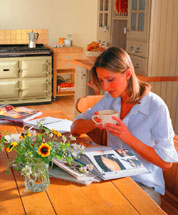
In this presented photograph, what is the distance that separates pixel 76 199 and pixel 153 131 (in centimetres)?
56

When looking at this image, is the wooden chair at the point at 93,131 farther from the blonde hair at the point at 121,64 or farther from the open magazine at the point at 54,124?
the blonde hair at the point at 121,64

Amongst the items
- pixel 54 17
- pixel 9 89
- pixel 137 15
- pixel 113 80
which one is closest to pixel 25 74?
pixel 9 89

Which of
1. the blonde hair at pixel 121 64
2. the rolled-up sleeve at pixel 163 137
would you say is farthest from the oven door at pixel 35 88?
the rolled-up sleeve at pixel 163 137

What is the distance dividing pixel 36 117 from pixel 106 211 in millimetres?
1193

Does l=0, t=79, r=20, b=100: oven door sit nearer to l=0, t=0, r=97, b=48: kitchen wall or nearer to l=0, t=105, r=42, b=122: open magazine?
l=0, t=0, r=97, b=48: kitchen wall

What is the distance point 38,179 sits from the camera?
1277 millimetres

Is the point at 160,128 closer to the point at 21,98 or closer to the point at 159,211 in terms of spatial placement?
the point at 159,211

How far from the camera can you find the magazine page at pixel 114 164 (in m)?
1.38

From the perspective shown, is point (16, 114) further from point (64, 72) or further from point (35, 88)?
point (64, 72)

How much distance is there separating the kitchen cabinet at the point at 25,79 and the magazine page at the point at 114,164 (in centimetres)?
398

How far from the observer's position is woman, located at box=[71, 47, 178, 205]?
1.56 meters

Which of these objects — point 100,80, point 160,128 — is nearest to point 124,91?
point 100,80

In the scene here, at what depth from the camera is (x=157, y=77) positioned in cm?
338

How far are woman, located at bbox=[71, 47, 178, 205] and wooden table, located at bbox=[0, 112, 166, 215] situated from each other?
0.77ft
